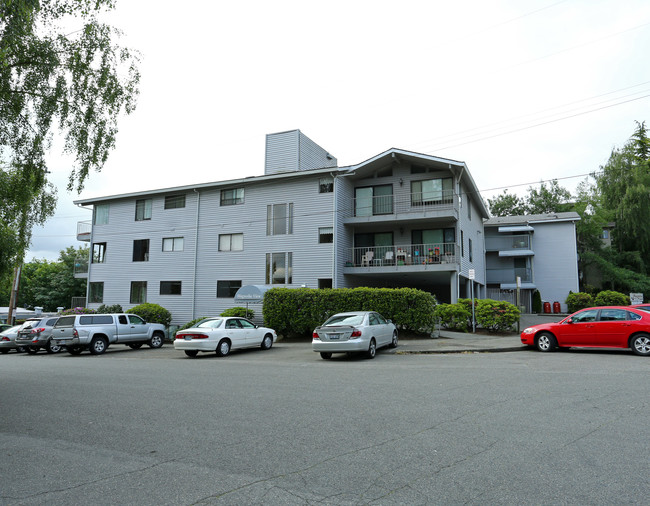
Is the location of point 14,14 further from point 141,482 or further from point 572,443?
point 572,443

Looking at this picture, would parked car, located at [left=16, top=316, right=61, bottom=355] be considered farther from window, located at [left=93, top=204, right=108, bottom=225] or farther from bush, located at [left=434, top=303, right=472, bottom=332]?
bush, located at [left=434, top=303, right=472, bottom=332]

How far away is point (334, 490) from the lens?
12.8ft

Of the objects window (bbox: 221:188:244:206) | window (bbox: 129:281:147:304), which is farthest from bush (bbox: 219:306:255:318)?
window (bbox: 129:281:147:304)

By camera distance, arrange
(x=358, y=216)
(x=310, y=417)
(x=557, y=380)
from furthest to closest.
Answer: (x=358, y=216)
(x=557, y=380)
(x=310, y=417)

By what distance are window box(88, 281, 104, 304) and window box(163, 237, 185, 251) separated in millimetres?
6242

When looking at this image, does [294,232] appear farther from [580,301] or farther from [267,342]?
[580,301]

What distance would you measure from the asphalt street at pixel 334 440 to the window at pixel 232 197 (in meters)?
20.6

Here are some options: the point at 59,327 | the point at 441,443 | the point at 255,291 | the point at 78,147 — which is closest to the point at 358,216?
the point at 255,291

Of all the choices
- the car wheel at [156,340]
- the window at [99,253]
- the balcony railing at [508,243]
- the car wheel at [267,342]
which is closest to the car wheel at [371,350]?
the car wheel at [267,342]

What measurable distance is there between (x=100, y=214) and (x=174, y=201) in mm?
6864

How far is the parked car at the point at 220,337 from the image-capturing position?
16.8 meters

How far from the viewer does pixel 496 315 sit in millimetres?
21062

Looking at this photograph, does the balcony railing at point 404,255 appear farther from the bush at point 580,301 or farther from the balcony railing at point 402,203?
the bush at point 580,301

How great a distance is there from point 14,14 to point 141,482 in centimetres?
845
